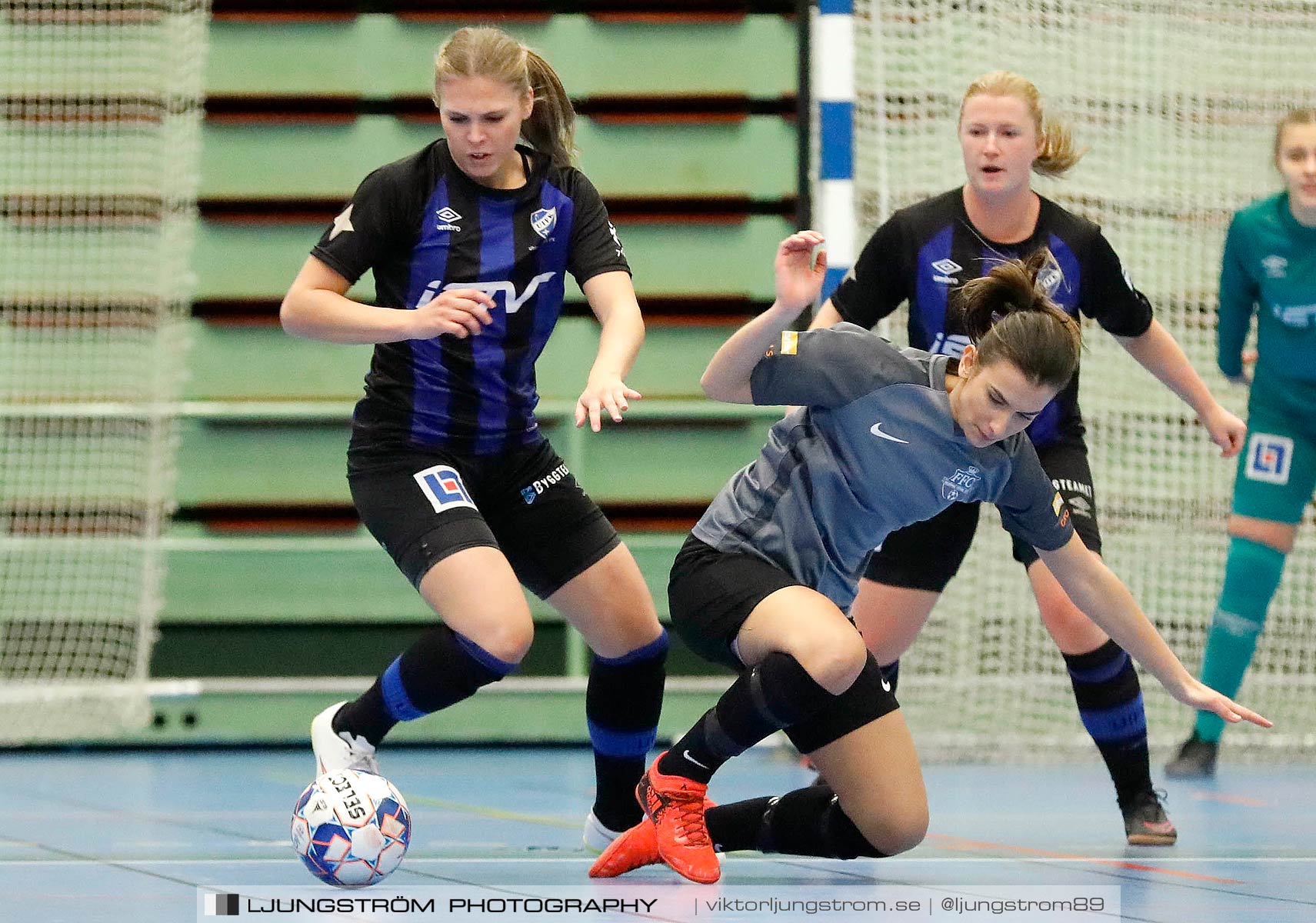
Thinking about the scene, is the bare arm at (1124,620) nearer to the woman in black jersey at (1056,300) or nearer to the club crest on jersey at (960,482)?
the club crest on jersey at (960,482)

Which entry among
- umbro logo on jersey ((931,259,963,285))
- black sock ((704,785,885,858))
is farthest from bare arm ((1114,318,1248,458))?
black sock ((704,785,885,858))

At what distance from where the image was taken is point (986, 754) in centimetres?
595

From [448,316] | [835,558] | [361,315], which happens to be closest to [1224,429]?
[835,558]

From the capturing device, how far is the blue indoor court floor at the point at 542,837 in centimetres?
323

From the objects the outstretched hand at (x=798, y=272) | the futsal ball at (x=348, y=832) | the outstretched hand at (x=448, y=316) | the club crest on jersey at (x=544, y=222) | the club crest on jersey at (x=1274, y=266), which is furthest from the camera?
the club crest on jersey at (x=1274, y=266)

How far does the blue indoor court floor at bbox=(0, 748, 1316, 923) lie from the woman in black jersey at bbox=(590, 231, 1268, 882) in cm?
14

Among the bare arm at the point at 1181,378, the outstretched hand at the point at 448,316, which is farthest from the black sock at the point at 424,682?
the bare arm at the point at 1181,378

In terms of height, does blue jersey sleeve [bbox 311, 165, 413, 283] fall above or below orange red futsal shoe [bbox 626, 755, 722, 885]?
above

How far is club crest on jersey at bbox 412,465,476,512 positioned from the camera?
353cm

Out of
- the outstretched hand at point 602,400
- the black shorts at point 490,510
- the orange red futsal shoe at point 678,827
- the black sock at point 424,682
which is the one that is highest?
the outstretched hand at point 602,400

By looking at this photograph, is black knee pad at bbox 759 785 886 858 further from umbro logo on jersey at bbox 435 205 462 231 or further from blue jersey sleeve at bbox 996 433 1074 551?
umbro logo on jersey at bbox 435 205 462 231

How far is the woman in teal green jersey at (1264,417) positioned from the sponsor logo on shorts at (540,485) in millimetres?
2508

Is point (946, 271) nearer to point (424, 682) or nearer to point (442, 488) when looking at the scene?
point (442, 488)

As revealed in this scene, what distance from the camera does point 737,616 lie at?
3.26 m
